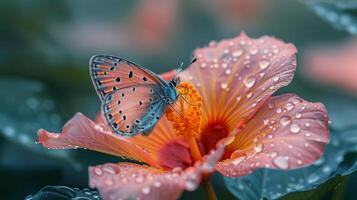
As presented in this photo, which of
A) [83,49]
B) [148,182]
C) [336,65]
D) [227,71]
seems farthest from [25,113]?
[336,65]

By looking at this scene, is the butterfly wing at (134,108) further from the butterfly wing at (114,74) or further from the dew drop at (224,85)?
the dew drop at (224,85)

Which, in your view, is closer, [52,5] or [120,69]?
[120,69]

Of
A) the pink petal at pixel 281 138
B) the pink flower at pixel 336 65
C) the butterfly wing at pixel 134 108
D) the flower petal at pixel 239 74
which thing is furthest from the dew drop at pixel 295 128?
the pink flower at pixel 336 65

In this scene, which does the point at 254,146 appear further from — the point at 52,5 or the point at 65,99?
the point at 52,5

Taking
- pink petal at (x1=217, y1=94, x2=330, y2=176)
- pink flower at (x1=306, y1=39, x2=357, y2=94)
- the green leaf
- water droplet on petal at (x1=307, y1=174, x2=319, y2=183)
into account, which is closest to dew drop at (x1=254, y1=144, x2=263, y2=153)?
pink petal at (x1=217, y1=94, x2=330, y2=176)

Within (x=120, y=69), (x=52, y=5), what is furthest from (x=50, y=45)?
(x=120, y=69)

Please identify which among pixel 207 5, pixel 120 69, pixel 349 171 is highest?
pixel 120 69

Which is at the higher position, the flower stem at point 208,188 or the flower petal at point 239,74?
the flower petal at point 239,74

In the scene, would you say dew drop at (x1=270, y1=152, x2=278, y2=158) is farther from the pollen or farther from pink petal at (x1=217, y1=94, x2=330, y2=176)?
the pollen
